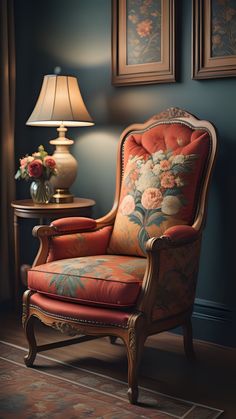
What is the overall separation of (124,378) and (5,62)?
2137 millimetres

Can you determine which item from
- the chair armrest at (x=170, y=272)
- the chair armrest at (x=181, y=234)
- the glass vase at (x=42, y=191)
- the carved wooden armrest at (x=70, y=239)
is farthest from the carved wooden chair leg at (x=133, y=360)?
the glass vase at (x=42, y=191)

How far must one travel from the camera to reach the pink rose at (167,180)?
9.73ft

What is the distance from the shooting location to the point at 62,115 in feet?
11.1

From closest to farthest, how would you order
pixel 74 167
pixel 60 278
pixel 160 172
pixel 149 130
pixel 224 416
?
pixel 224 416, pixel 60 278, pixel 160 172, pixel 149 130, pixel 74 167

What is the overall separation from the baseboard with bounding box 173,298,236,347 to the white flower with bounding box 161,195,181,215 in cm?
62

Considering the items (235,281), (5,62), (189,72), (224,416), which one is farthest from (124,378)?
(5,62)

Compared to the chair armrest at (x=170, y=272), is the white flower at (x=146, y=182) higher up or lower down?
higher up

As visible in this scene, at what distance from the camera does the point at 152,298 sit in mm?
2549

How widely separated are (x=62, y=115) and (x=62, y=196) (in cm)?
47

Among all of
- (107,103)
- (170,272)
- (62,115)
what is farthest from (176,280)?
(107,103)

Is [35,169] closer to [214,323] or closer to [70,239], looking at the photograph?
[70,239]

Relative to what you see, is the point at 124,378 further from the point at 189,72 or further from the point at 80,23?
the point at 80,23

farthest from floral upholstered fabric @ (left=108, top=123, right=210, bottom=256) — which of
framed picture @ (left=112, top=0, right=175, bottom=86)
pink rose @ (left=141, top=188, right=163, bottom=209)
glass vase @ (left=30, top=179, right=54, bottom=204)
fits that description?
glass vase @ (left=30, top=179, right=54, bottom=204)

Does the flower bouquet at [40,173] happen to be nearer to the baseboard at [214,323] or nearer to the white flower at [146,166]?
the white flower at [146,166]
